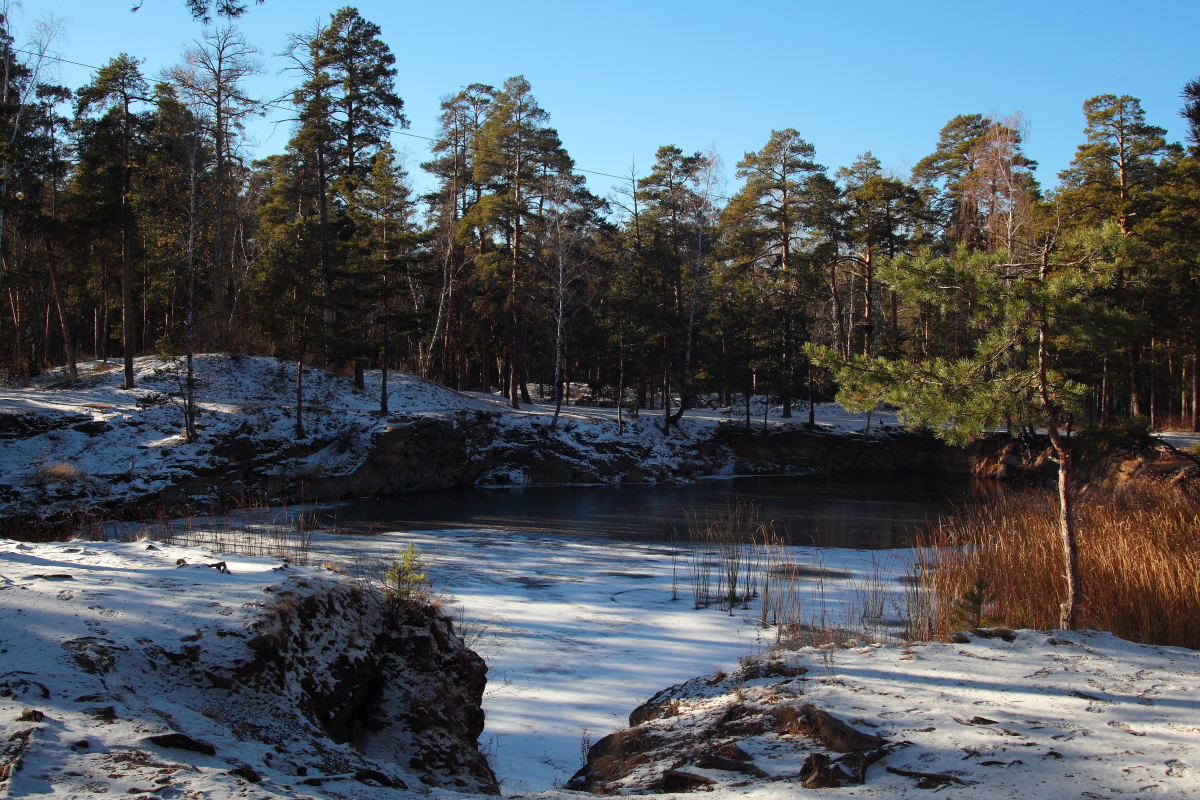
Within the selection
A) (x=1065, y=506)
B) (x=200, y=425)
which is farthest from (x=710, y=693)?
(x=200, y=425)

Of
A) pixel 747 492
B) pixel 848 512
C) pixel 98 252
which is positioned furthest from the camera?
pixel 98 252

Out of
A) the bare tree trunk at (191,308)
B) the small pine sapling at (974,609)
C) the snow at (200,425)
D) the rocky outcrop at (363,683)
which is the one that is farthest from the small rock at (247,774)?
the bare tree trunk at (191,308)

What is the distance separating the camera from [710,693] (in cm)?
469

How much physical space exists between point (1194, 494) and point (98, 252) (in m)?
31.8

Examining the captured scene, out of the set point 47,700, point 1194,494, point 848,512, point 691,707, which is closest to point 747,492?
point 848,512

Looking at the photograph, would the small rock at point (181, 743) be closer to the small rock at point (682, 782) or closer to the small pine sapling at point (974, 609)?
the small rock at point (682, 782)

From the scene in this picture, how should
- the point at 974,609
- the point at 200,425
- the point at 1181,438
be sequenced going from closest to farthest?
the point at 974,609
the point at 200,425
the point at 1181,438

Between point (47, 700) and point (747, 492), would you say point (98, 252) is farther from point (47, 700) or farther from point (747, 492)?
point (47, 700)

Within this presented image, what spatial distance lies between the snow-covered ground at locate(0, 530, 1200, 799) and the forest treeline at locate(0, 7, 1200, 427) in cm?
1422

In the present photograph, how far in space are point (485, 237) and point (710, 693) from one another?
101 feet

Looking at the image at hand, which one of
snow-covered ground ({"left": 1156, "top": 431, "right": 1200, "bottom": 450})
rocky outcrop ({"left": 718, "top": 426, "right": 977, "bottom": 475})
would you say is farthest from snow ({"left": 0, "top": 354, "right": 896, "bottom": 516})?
snow-covered ground ({"left": 1156, "top": 431, "right": 1200, "bottom": 450})

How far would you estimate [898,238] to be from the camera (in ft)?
110

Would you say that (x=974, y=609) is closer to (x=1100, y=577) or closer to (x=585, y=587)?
(x=1100, y=577)

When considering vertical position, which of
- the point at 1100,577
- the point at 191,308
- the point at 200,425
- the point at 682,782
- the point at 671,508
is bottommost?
the point at 671,508
